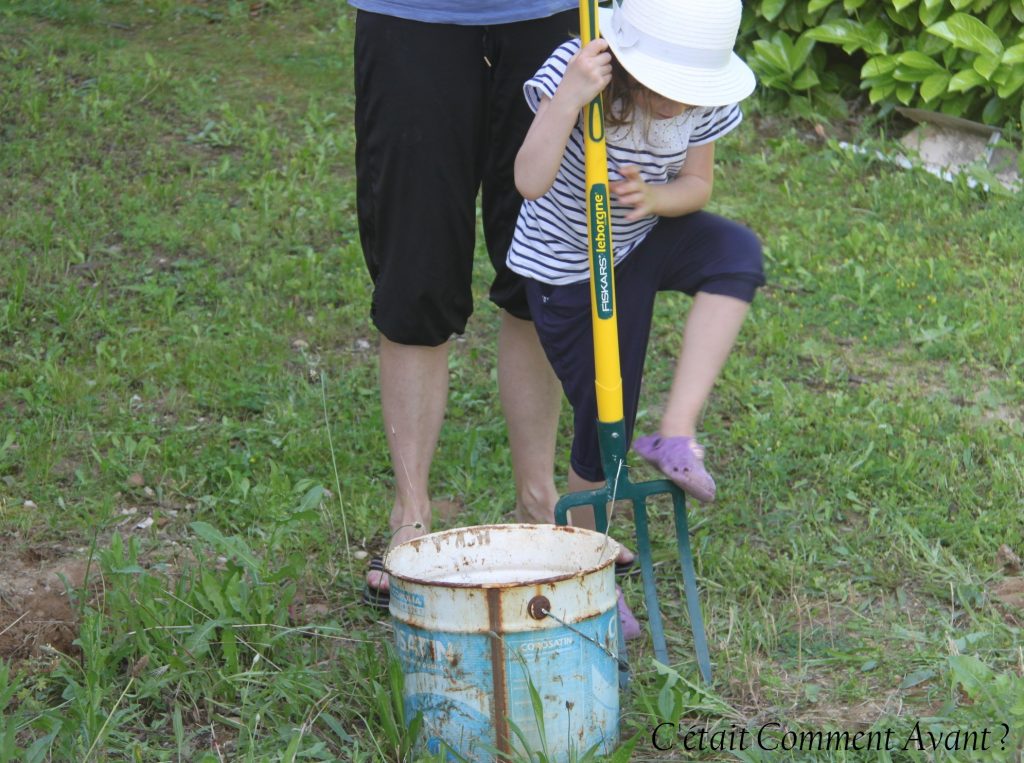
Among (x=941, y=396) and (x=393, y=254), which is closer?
(x=393, y=254)

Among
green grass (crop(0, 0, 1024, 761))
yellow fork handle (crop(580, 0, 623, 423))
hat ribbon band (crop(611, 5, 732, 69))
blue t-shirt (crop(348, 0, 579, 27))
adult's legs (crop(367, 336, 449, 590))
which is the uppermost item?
hat ribbon band (crop(611, 5, 732, 69))

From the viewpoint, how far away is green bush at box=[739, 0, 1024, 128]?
18.2 ft

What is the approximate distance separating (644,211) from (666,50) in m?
0.32

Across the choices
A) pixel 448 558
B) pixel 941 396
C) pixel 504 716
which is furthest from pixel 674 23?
pixel 941 396

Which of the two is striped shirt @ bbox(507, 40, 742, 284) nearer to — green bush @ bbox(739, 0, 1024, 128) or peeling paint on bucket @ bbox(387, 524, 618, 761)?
peeling paint on bucket @ bbox(387, 524, 618, 761)

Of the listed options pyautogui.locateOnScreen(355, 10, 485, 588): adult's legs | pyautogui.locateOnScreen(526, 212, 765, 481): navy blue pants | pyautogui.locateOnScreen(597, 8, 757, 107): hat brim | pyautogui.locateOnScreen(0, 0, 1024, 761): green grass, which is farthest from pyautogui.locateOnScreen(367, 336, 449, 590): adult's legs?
pyautogui.locateOnScreen(597, 8, 757, 107): hat brim

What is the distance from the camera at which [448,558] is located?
2.61 meters

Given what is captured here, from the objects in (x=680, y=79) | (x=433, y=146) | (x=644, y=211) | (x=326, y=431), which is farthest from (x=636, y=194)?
(x=326, y=431)

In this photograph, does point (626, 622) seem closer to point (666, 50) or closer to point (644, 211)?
point (644, 211)

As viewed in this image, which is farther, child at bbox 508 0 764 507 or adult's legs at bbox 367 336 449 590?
adult's legs at bbox 367 336 449 590

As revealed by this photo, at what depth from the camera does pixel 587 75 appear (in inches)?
95.4

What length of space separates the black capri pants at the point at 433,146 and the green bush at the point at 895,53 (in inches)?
130

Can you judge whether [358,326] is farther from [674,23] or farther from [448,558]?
[674,23]

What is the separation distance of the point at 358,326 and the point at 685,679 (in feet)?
7.75
